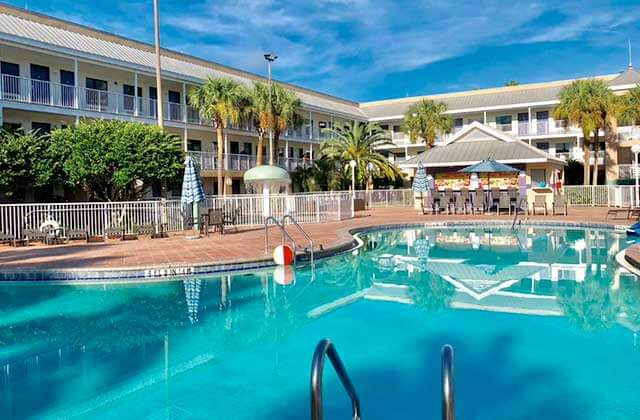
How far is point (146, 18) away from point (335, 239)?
17.9m

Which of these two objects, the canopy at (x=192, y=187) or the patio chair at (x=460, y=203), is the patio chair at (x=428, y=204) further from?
the canopy at (x=192, y=187)

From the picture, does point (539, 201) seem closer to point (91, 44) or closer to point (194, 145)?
point (194, 145)

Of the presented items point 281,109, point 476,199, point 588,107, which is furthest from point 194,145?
point 588,107

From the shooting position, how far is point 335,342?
7.22 metres

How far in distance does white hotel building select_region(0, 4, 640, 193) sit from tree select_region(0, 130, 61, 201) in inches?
147

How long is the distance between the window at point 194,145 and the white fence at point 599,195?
22601 millimetres

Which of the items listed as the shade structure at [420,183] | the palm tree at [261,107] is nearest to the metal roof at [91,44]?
the palm tree at [261,107]

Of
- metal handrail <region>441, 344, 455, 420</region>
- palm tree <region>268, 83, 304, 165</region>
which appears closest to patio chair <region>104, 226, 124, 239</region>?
palm tree <region>268, 83, 304, 165</region>

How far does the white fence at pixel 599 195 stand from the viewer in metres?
28.9

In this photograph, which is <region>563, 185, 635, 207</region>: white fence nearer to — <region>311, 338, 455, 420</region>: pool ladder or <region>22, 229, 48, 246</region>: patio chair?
<region>22, 229, 48, 246</region>: patio chair

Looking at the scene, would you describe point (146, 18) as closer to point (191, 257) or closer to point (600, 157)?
point (191, 257)

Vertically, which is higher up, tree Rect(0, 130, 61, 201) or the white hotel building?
the white hotel building

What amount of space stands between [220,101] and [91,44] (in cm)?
697

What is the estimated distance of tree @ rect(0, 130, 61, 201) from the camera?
17312 mm
